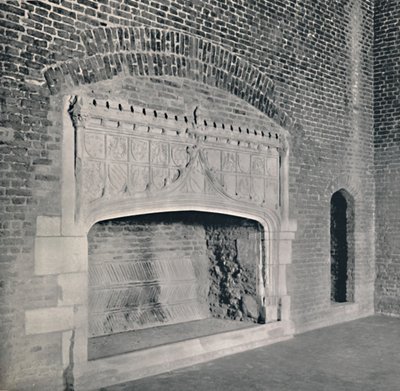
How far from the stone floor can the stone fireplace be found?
0.33m

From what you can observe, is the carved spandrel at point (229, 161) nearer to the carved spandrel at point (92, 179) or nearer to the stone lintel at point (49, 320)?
the carved spandrel at point (92, 179)

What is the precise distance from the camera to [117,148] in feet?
23.2

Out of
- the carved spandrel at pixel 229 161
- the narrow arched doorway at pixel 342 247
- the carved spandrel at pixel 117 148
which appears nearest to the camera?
the carved spandrel at pixel 117 148

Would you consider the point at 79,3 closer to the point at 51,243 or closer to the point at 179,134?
the point at 179,134

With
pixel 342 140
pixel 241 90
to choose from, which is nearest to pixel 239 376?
pixel 241 90

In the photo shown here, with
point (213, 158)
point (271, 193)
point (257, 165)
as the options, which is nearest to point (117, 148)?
point (213, 158)

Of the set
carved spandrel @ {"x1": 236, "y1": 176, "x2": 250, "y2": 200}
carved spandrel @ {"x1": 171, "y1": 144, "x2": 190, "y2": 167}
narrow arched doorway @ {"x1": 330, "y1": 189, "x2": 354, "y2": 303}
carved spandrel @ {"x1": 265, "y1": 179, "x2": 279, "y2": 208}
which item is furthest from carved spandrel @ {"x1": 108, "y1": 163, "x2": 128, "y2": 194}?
narrow arched doorway @ {"x1": 330, "y1": 189, "x2": 354, "y2": 303}

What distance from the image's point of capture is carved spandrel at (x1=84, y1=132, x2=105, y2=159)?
6758 millimetres

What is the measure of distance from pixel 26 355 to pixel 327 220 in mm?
6482

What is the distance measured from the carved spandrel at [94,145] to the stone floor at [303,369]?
2835 millimetres

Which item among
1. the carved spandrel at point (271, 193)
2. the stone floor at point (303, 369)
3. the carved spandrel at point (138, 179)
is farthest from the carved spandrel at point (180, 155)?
the stone floor at point (303, 369)

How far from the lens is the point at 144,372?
7145 mm

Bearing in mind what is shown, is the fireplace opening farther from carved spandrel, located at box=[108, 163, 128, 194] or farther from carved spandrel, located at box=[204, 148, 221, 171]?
carved spandrel, located at box=[108, 163, 128, 194]

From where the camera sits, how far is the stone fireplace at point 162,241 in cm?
662
